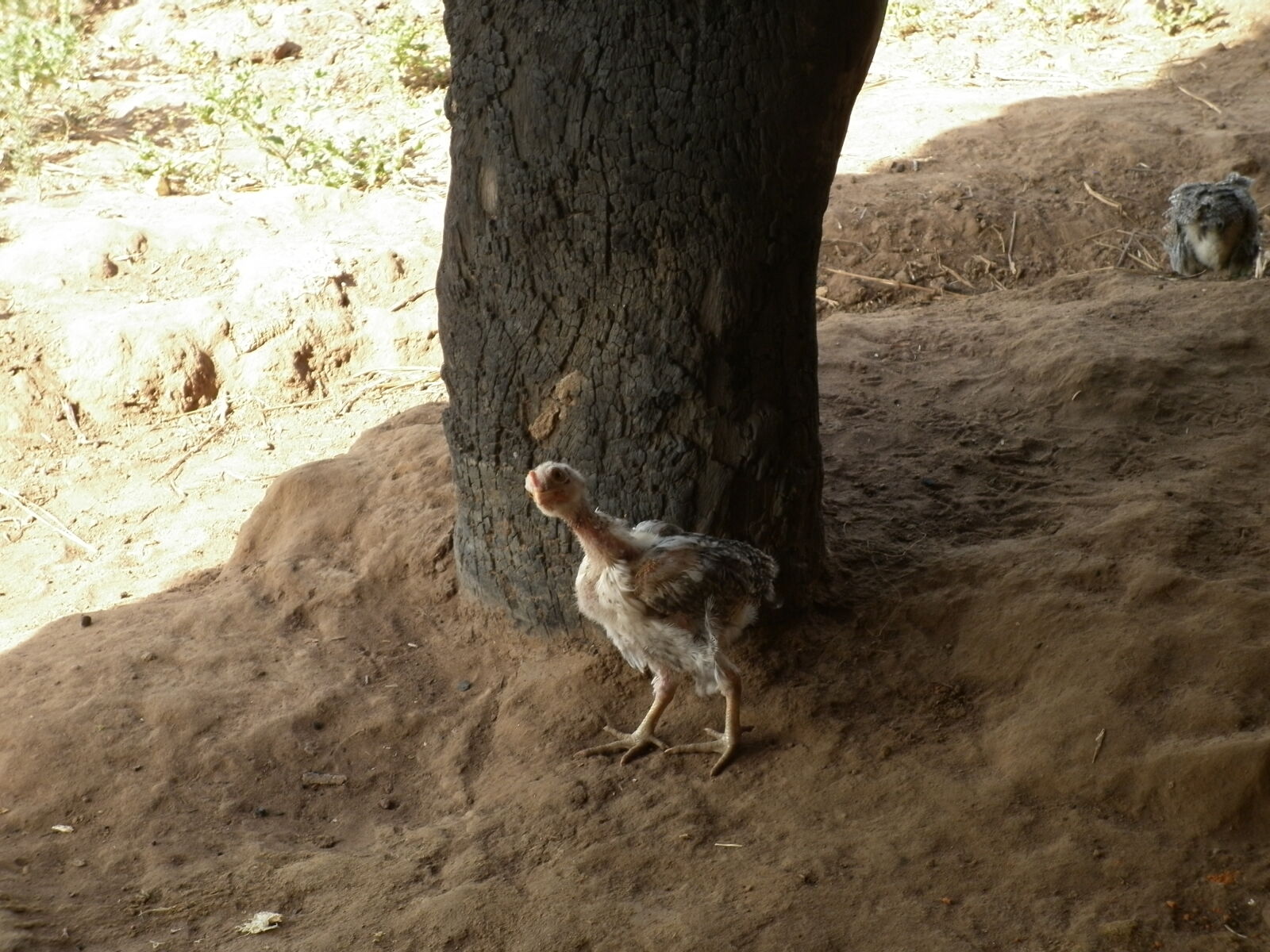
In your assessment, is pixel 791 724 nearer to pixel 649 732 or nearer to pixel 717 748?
pixel 717 748

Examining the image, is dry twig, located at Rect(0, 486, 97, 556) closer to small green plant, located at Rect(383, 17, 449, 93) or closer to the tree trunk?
the tree trunk

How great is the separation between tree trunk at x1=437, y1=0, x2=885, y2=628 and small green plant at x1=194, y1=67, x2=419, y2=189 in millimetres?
6086

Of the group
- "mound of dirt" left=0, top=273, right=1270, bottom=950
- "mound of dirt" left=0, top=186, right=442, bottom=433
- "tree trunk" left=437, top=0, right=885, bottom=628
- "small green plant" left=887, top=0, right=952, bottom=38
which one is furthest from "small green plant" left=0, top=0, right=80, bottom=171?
"small green plant" left=887, top=0, right=952, bottom=38

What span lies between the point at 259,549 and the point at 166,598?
50cm

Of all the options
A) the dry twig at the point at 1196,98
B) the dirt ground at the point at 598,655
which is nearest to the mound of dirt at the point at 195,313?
the dirt ground at the point at 598,655

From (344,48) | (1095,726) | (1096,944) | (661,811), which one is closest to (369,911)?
(661,811)

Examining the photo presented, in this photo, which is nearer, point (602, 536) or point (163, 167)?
point (602, 536)

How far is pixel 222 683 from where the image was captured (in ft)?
16.4

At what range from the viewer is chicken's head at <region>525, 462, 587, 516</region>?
373 centimetres

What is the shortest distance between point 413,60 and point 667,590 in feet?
31.4

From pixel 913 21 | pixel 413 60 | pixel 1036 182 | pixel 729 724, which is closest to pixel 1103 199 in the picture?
pixel 1036 182

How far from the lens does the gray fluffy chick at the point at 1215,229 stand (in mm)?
7973

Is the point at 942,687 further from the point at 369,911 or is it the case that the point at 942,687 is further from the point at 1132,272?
the point at 1132,272

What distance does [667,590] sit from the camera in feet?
12.8
